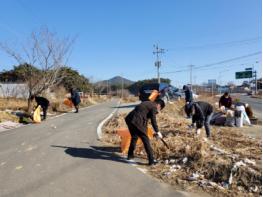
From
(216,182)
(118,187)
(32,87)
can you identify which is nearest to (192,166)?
(216,182)

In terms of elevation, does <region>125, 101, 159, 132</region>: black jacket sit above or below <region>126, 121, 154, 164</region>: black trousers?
above

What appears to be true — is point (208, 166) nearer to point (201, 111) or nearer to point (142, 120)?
point (142, 120)

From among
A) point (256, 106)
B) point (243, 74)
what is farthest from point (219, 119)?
point (243, 74)

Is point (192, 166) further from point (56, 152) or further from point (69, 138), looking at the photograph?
point (69, 138)

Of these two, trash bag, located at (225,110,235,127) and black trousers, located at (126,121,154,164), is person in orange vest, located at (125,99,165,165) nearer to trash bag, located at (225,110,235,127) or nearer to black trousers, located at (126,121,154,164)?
black trousers, located at (126,121,154,164)

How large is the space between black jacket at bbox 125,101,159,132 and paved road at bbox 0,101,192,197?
0.98 meters

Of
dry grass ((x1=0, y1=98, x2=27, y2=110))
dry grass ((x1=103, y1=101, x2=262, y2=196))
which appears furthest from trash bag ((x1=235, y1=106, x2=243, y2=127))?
dry grass ((x1=0, y1=98, x2=27, y2=110))

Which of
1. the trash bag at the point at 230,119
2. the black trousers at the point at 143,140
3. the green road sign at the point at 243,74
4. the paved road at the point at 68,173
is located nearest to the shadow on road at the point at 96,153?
the paved road at the point at 68,173

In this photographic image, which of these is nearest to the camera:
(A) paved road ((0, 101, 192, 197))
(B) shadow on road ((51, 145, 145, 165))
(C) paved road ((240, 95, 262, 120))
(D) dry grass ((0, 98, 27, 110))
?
(A) paved road ((0, 101, 192, 197))

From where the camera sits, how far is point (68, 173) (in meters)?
6.52

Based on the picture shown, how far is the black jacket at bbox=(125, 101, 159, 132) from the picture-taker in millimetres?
7383

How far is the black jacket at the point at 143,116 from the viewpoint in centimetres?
738

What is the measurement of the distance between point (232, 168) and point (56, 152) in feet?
16.1

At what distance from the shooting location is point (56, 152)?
28.4 feet
